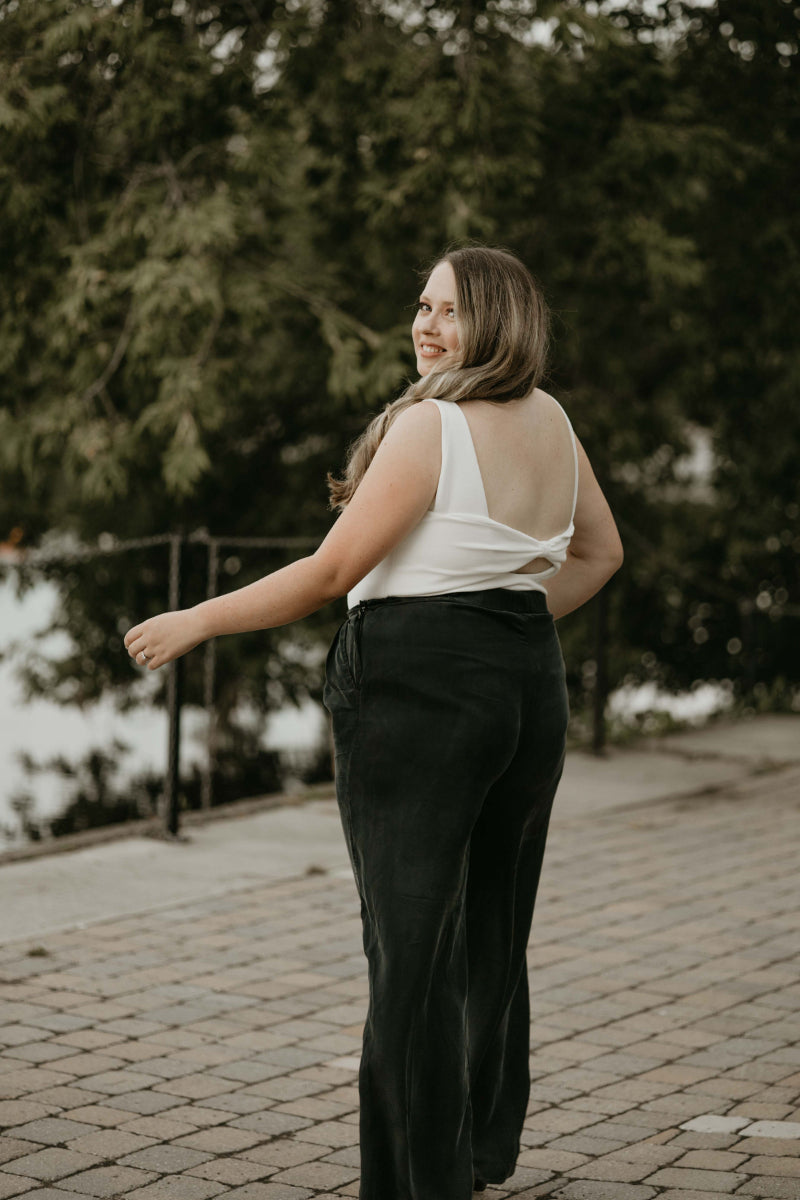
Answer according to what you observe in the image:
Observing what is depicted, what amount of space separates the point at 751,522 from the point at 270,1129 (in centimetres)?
1070

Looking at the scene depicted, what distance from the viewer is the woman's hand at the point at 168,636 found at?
2.88 meters

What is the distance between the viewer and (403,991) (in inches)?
116

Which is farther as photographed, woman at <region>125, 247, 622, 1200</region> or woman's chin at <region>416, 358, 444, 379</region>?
woman's chin at <region>416, 358, 444, 379</region>

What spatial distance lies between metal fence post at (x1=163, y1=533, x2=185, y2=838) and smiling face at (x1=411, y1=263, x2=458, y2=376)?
441 centimetres

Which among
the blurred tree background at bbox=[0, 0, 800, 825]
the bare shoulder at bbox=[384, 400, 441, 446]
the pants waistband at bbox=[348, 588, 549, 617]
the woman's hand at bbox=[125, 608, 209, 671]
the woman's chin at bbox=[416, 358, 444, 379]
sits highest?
the blurred tree background at bbox=[0, 0, 800, 825]

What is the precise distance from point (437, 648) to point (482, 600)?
0.13 metres

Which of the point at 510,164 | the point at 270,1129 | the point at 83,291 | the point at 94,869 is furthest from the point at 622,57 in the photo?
the point at 270,1129

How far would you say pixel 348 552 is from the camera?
2.85 m

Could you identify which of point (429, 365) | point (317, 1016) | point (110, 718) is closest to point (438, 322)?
point (429, 365)

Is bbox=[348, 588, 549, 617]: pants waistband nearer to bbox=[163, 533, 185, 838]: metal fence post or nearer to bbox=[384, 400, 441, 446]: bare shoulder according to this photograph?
bbox=[384, 400, 441, 446]: bare shoulder

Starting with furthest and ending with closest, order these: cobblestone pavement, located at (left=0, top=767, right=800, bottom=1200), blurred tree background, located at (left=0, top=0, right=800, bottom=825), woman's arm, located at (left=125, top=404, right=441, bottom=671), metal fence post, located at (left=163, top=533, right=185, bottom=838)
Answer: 1. blurred tree background, located at (left=0, top=0, right=800, bottom=825)
2. metal fence post, located at (left=163, top=533, right=185, bottom=838)
3. cobblestone pavement, located at (left=0, top=767, right=800, bottom=1200)
4. woman's arm, located at (left=125, top=404, right=441, bottom=671)

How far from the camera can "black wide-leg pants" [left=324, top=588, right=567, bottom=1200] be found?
2.91 metres

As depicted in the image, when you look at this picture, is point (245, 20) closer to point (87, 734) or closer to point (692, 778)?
point (692, 778)

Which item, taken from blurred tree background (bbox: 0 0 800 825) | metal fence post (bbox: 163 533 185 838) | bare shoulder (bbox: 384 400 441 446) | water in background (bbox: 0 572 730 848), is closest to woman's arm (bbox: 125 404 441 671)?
bare shoulder (bbox: 384 400 441 446)
